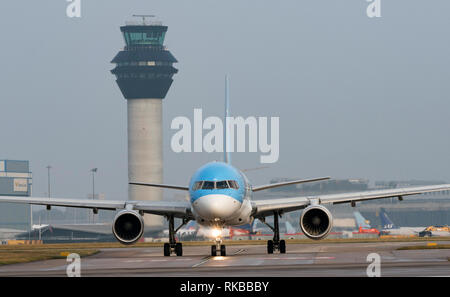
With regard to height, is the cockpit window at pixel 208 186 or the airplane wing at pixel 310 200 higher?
the cockpit window at pixel 208 186

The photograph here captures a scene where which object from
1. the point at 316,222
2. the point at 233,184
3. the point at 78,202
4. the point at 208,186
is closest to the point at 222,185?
the point at 208,186

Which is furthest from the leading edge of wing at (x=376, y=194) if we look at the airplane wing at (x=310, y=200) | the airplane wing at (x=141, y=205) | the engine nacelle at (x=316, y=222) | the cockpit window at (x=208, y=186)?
the cockpit window at (x=208, y=186)

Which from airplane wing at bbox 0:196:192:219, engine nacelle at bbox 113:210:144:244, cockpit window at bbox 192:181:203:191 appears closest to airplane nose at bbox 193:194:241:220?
cockpit window at bbox 192:181:203:191

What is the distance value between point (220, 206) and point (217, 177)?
1.51 m

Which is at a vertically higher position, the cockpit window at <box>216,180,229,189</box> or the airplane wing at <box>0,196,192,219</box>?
the cockpit window at <box>216,180,229,189</box>

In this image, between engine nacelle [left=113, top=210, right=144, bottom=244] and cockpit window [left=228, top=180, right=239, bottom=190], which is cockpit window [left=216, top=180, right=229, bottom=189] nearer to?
cockpit window [left=228, top=180, right=239, bottom=190]

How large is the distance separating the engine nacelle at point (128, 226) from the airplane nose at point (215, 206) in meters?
3.75

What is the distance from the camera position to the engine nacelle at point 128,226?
45375 millimetres

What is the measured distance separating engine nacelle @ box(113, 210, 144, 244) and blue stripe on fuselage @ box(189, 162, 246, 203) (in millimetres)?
3360

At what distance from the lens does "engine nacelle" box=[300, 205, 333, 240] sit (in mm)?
44906

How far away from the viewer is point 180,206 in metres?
46.8

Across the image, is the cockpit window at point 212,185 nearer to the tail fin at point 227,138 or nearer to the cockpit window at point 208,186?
the cockpit window at point 208,186
